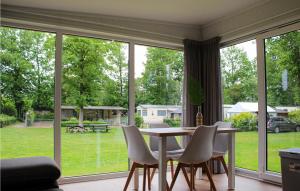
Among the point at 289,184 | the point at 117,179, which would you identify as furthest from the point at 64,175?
the point at 289,184

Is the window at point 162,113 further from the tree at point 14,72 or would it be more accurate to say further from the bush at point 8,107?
the bush at point 8,107

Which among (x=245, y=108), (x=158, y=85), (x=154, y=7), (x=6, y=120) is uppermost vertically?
(x=154, y=7)

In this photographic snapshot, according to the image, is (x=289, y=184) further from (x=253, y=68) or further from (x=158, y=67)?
(x=158, y=67)

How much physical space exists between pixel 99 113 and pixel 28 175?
2408 millimetres

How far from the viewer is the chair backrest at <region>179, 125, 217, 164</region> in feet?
9.97

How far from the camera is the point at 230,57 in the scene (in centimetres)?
467

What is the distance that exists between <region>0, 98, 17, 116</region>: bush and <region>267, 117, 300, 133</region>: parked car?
3369 mm

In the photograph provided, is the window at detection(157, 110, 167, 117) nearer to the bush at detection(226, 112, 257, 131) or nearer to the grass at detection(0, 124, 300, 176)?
the grass at detection(0, 124, 300, 176)

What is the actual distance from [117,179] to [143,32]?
7.18 ft

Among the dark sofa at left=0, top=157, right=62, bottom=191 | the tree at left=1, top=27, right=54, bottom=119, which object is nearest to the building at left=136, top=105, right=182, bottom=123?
the tree at left=1, top=27, right=54, bottom=119

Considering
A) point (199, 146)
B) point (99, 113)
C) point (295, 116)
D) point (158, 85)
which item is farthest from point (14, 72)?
point (295, 116)

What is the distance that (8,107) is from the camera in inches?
148

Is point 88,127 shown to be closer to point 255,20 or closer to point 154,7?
point 154,7

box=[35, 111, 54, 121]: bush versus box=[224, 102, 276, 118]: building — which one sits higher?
box=[224, 102, 276, 118]: building
